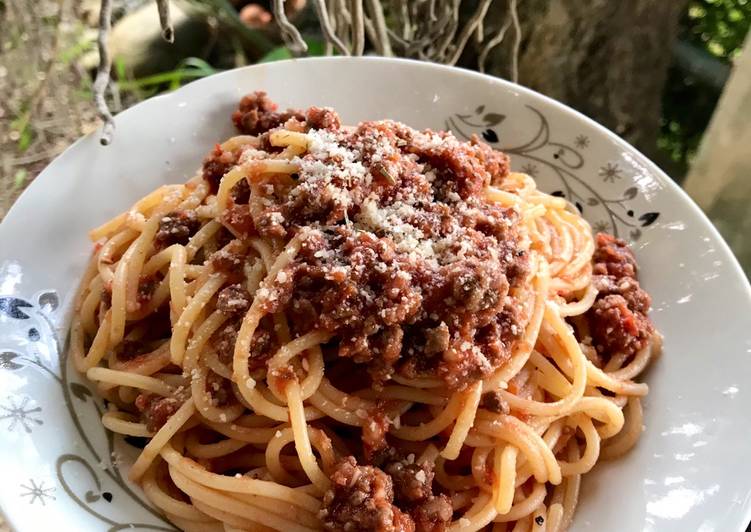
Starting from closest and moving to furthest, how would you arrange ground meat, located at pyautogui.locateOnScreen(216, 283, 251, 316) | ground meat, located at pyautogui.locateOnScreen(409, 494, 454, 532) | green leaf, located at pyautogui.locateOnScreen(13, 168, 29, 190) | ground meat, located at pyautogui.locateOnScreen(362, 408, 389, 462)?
ground meat, located at pyautogui.locateOnScreen(409, 494, 454, 532) → ground meat, located at pyautogui.locateOnScreen(362, 408, 389, 462) → ground meat, located at pyautogui.locateOnScreen(216, 283, 251, 316) → green leaf, located at pyautogui.locateOnScreen(13, 168, 29, 190)

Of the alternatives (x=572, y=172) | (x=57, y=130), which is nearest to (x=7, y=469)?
(x=572, y=172)

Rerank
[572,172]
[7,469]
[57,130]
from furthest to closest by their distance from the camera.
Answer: [57,130]
[572,172]
[7,469]

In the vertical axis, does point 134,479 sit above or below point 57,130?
above

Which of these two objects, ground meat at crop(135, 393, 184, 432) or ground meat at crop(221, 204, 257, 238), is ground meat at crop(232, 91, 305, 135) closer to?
ground meat at crop(221, 204, 257, 238)

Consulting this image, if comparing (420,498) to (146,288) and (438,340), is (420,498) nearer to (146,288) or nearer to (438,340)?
(438,340)

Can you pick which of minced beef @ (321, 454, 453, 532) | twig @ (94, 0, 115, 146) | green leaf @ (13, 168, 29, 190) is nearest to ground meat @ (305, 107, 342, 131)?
twig @ (94, 0, 115, 146)

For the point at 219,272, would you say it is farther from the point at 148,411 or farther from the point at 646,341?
the point at 646,341
